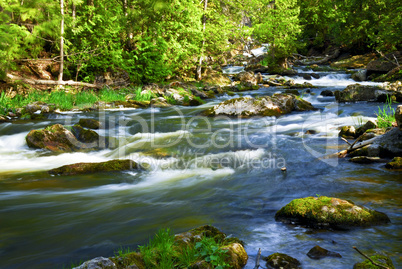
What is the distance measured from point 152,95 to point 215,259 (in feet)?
46.5

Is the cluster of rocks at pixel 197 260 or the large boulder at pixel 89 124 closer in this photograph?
the cluster of rocks at pixel 197 260

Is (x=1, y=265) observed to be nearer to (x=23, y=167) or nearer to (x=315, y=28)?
(x=23, y=167)

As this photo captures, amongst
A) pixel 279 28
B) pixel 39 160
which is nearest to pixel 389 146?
pixel 39 160

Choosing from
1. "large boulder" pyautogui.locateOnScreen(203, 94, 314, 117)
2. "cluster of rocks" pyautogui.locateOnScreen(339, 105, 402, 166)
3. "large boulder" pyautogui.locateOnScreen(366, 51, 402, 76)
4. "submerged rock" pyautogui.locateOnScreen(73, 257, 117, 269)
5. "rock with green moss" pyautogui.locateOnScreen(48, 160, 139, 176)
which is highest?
"large boulder" pyautogui.locateOnScreen(366, 51, 402, 76)

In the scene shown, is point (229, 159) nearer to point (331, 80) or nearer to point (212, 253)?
point (212, 253)

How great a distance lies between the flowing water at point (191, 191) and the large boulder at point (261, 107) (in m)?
1.15

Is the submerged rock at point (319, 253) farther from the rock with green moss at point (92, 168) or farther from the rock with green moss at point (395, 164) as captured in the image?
the rock with green moss at point (92, 168)

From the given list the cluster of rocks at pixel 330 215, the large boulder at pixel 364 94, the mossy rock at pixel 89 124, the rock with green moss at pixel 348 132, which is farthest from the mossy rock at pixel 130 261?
the large boulder at pixel 364 94

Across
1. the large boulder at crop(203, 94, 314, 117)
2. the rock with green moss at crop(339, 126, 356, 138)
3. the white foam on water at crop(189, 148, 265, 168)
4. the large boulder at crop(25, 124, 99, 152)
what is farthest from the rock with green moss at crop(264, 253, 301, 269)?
the large boulder at crop(203, 94, 314, 117)

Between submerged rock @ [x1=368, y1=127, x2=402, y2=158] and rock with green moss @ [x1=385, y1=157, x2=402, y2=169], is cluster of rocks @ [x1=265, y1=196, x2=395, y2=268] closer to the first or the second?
rock with green moss @ [x1=385, y1=157, x2=402, y2=169]

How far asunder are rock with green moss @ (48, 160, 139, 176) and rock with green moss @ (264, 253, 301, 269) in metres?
4.38

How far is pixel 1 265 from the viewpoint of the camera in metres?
2.99

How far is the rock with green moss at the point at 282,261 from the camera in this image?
108 inches

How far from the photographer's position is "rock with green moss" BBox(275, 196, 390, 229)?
351 cm
